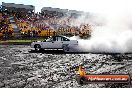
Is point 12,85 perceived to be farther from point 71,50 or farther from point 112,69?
point 71,50

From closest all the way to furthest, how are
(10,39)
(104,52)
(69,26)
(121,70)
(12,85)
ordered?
(12,85)
(121,70)
(104,52)
(10,39)
(69,26)

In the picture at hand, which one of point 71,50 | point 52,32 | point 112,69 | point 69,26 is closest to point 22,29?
point 52,32

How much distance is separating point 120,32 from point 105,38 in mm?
1513

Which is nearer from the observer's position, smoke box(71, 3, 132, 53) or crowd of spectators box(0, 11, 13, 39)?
smoke box(71, 3, 132, 53)

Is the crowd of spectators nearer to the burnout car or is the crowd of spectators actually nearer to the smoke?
the burnout car

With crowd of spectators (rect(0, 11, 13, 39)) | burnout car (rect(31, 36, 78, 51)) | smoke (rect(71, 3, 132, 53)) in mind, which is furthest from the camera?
crowd of spectators (rect(0, 11, 13, 39))

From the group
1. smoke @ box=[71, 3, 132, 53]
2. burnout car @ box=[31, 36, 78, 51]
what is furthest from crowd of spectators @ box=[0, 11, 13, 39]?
smoke @ box=[71, 3, 132, 53]

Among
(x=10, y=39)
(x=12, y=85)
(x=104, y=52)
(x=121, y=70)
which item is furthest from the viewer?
(x=10, y=39)

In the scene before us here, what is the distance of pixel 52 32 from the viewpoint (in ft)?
150

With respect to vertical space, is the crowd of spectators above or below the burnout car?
above

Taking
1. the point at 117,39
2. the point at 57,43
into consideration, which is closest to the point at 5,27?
the point at 57,43

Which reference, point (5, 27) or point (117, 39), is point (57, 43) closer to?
point (117, 39)

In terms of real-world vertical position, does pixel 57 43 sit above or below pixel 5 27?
below

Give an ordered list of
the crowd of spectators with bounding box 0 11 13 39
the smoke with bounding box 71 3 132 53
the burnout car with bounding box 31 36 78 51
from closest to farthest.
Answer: the smoke with bounding box 71 3 132 53, the burnout car with bounding box 31 36 78 51, the crowd of spectators with bounding box 0 11 13 39
